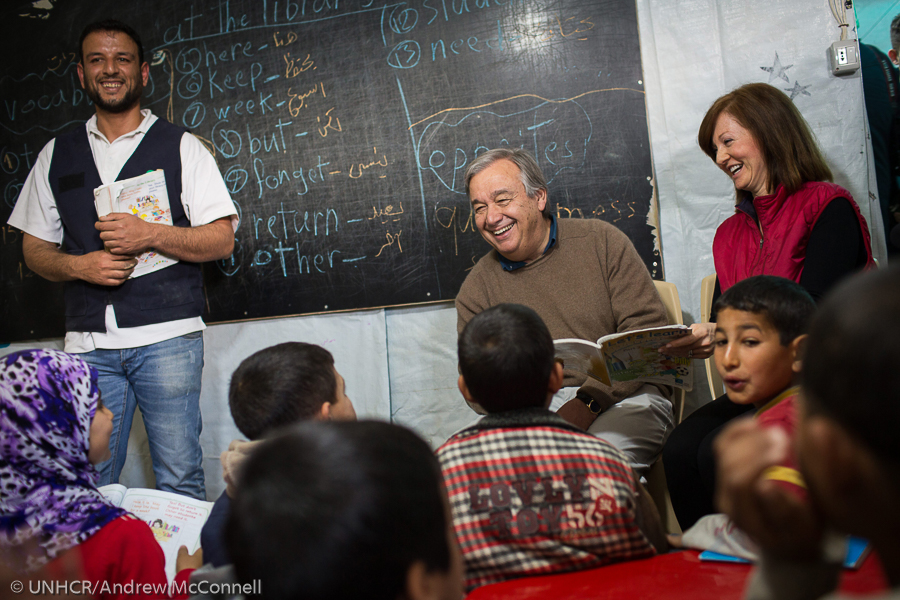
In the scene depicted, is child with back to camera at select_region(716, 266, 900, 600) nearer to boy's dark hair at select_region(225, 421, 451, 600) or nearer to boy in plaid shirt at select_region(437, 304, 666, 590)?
boy's dark hair at select_region(225, 421, 451, 600)

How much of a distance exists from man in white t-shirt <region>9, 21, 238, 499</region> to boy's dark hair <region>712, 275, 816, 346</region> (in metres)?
1.89

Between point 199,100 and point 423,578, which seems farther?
point 199,100

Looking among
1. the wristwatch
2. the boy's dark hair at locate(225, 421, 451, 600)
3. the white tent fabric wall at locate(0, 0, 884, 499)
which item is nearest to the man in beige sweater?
the wristwatch

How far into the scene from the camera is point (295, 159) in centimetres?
310

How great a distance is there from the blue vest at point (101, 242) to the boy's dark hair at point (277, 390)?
1163 millimetres

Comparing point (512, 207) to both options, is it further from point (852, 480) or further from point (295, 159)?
point (852, 480)

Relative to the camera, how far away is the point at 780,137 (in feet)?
6.45

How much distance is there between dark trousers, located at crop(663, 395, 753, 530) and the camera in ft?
5.55

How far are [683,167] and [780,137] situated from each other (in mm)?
724

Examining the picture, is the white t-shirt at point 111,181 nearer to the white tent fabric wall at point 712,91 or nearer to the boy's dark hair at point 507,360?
the boy's dark hair at point 507,360

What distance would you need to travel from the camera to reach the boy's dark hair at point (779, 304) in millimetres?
1406

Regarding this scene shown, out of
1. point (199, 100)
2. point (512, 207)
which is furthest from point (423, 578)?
point (199, 100)

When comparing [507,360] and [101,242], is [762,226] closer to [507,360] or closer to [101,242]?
[507,360]

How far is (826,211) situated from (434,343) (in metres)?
1.73
